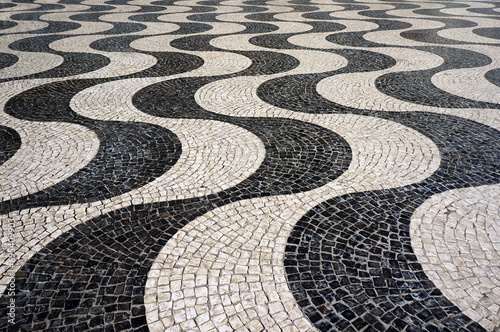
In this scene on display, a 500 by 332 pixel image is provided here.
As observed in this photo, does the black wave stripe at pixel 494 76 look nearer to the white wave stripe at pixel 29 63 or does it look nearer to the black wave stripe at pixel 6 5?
the white wave stripe at pixel 29 63

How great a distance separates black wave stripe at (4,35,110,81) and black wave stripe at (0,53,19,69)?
1.92ft

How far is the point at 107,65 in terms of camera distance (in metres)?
9.38

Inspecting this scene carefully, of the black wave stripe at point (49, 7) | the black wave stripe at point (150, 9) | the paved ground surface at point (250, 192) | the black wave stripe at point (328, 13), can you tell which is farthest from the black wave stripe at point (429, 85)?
the black wave stripe at point (49, 7)

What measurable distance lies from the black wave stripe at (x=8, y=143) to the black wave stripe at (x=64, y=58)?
9.63ft

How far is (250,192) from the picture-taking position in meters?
4.65

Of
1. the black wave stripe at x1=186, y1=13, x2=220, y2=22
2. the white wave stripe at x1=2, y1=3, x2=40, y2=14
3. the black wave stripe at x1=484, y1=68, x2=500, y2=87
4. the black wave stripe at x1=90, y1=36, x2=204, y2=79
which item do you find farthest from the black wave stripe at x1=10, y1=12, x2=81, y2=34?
the black wave stripe at x1=484, y1=68, x2=500, y2=87

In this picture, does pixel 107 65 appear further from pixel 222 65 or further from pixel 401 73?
pixel 401 73

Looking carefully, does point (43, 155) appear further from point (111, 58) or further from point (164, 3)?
point (164, 3)

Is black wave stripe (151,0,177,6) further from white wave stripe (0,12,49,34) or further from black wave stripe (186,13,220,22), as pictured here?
white wave stripe (0,12,49,34)

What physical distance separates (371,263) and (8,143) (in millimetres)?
4866

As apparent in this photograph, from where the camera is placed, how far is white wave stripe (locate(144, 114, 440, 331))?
3109mm

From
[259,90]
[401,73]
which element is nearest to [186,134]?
[259,90]

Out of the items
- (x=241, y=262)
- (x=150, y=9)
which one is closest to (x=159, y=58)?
(x=241, y=262)

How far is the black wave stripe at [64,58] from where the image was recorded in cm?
880
